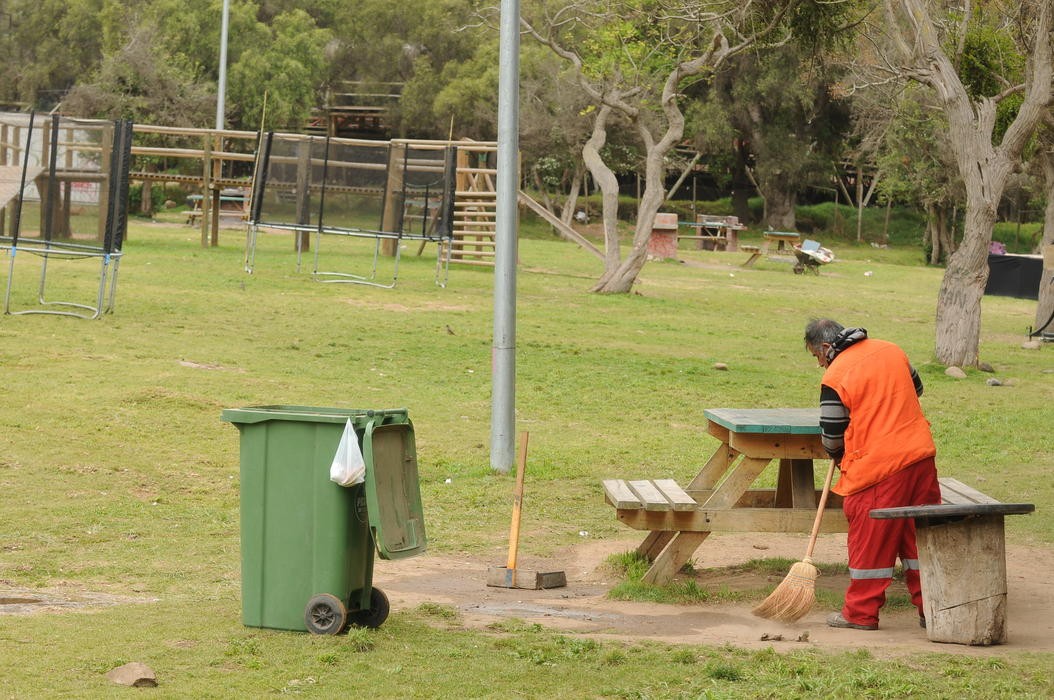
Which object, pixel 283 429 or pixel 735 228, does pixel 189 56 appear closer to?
pixel 735 228

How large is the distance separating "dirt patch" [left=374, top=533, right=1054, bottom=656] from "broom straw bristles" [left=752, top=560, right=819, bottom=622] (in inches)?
2.9

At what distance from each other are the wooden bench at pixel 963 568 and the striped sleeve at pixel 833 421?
1.84 ft

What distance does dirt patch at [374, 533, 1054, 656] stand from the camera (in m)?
6.54

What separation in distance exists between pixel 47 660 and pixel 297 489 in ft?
4.23

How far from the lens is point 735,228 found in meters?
46.2

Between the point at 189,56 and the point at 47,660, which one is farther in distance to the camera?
the point at 189,56

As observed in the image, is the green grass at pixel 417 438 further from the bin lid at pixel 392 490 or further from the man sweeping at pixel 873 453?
the man sweeping at pixel 873 453

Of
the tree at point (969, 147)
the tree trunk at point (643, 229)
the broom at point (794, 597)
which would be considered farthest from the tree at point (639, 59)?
the broom at point (794, 597)

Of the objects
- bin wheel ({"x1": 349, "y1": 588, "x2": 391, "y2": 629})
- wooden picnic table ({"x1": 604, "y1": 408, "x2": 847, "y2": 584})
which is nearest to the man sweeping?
wooden picnic table ({"x1": 604, "y1": 408, "x2": 847, "y2": 584})

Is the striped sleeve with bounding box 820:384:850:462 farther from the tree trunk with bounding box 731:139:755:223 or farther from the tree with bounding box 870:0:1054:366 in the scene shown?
the tree trunk with bounding box 731:139:755:223

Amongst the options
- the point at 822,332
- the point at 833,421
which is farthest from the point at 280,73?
the point at 833,421

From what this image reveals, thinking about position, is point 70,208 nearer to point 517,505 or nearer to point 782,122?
point 517,505

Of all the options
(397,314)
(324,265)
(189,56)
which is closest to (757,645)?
(397,314)

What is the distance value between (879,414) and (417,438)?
5897 mm
